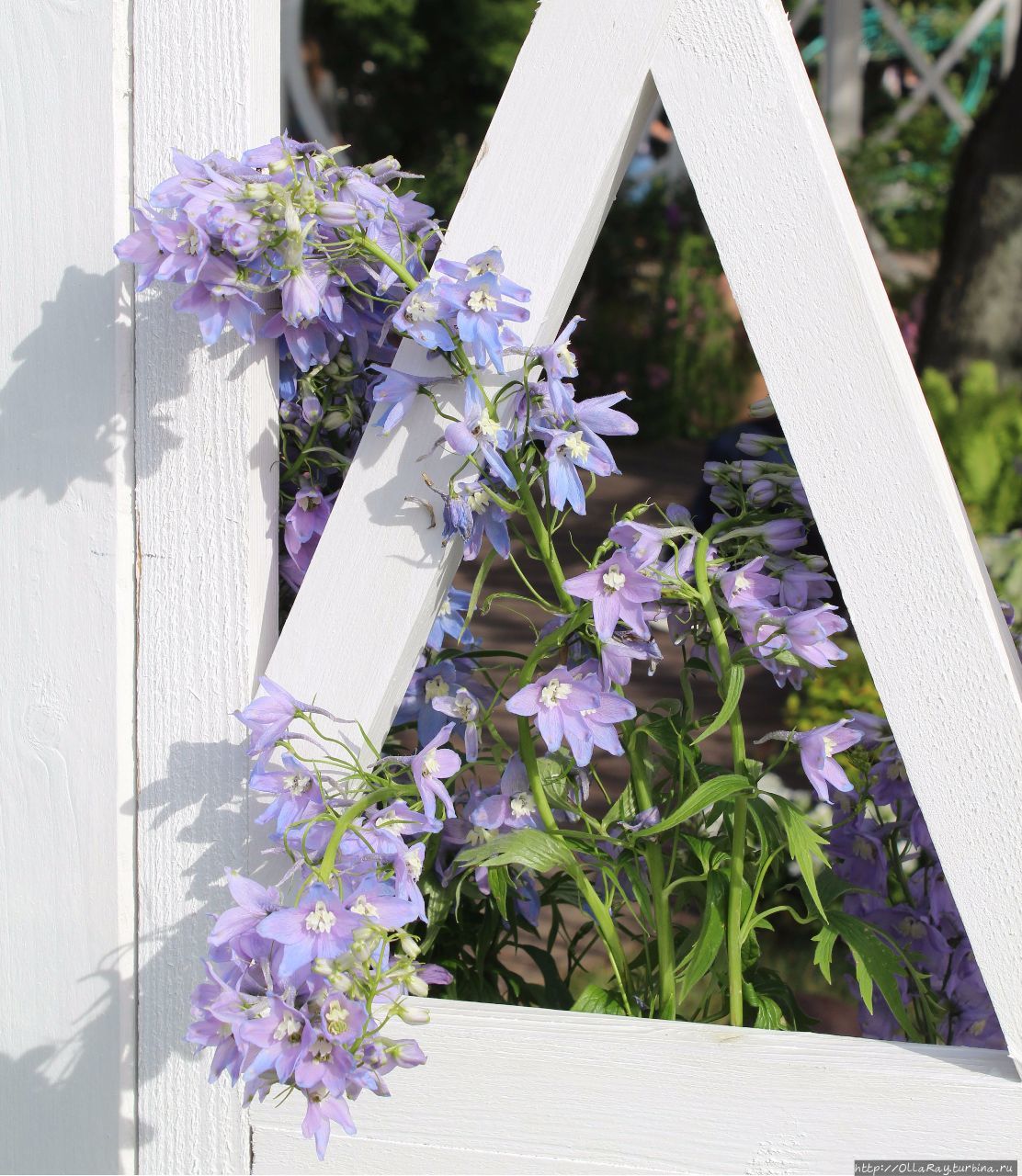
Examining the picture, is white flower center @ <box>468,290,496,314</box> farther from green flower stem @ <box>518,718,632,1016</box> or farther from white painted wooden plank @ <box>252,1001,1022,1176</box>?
white painted wooden plank @ <box>252,1001,1022,1176</box>

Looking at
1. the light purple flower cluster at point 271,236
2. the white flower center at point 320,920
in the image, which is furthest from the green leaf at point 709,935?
the light purple flower cluster at point 271,236

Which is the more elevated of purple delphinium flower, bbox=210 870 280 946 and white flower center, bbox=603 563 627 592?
white flower center, bbox=603 563 627 592

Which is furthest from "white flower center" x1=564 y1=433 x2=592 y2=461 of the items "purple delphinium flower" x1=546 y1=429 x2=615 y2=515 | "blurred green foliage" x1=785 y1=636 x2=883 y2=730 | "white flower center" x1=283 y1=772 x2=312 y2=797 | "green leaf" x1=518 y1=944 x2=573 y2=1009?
"blurred green foliage" x1=785 y1=636 x2=883 y2=730

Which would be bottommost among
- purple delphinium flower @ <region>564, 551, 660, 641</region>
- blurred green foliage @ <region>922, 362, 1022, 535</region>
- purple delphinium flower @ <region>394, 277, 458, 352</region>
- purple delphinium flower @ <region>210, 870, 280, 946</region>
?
purple delphinium flower @ <region>210, 870, 280, 946</region>

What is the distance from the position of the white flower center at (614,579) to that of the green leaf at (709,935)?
0.89 ft

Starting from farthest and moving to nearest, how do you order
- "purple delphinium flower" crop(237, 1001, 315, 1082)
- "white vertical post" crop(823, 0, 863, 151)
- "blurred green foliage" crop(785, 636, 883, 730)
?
"white vertical post" crop(823, 0, 863, 151) < "blurred green foliage" crop(785, 636, 883, 730) < "purple delphinium flower" crop(237, 1001, 315, 1082)

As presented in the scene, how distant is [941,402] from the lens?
4246 millimetres

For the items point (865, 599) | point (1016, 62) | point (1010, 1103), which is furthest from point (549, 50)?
point (1016, 62)

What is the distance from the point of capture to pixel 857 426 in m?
0.90

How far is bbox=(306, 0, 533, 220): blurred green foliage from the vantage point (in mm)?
12320

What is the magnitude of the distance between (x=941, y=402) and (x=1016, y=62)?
4.13 ft

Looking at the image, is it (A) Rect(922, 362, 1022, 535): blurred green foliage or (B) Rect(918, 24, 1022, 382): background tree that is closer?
(A) Rect(922, 362, 1022, 535): blurred green foliage

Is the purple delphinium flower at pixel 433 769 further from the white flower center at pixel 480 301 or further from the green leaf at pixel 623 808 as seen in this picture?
the white flower center at pixel 480 301

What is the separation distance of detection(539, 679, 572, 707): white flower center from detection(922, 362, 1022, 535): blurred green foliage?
3396 mm
